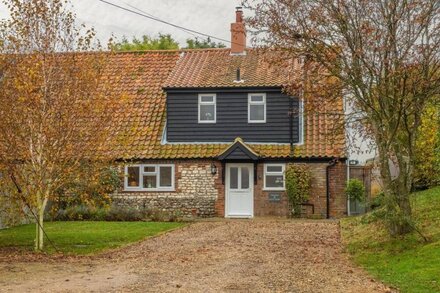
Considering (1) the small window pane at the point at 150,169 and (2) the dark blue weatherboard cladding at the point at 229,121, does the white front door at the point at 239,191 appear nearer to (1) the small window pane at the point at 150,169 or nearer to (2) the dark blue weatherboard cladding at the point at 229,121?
(2) the dark blue weatherboard cladding at the point at 229,121

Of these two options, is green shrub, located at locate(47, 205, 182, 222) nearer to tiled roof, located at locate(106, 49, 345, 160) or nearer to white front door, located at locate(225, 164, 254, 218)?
tiled roof, located at locate(106, 49, 345, 160)

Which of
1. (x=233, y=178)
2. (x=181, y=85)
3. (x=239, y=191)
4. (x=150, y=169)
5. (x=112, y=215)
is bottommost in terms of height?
(x=112, y=215)

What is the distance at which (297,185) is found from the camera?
2694 centimetres

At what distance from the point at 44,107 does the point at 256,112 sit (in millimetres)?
13851

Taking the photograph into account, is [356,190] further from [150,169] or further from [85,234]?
[85,234]

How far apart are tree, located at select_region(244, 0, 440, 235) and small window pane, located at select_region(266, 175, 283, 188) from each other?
11.7 metres

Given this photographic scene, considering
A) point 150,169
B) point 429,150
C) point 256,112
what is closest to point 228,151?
point 256,112

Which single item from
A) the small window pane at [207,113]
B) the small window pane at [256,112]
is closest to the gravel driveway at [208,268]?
the small window pane at [256,112]

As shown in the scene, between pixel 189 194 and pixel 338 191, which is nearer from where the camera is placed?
pixel 338 191

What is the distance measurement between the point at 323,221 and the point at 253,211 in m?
3.68

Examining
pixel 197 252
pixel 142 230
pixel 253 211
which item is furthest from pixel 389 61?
pixel 253 211

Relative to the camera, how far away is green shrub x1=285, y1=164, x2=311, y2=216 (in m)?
26.9

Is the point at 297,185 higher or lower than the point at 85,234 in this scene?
higher

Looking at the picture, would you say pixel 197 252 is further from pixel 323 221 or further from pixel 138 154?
pixel 138 154
